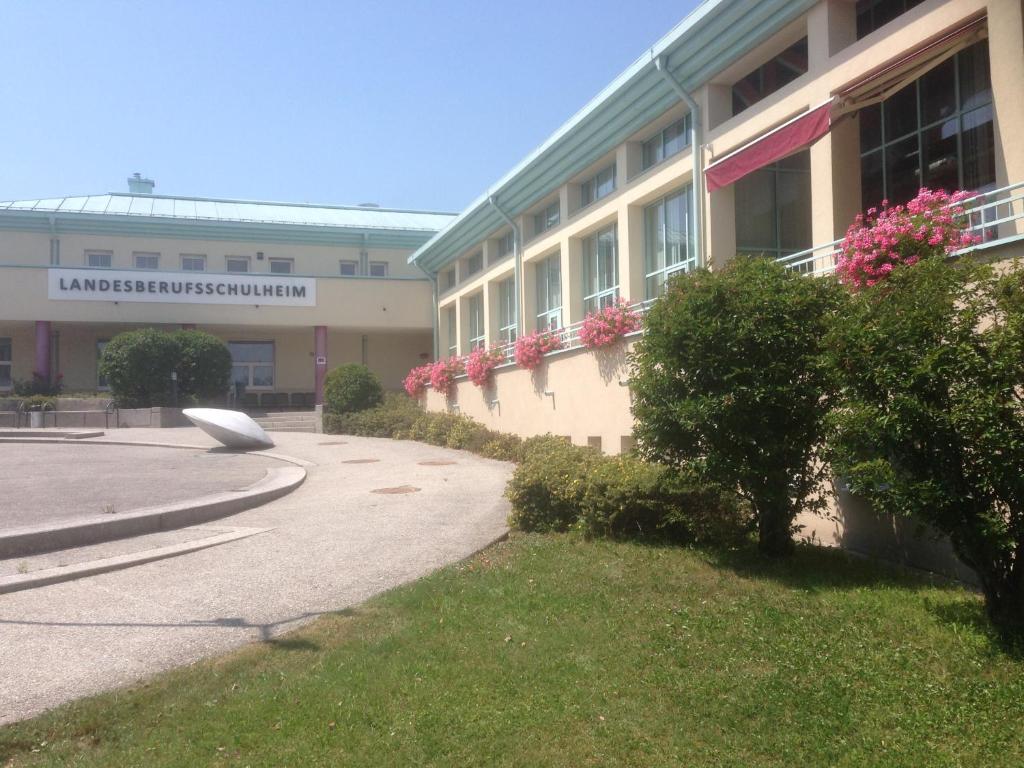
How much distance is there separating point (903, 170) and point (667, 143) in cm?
383

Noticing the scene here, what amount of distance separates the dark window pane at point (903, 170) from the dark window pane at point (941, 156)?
6.5 inches

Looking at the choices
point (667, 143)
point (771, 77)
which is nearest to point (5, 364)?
point (667, 143)

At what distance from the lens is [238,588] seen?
6.25 meters

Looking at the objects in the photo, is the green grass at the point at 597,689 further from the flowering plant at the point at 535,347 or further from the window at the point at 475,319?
the window at the point at 475,319

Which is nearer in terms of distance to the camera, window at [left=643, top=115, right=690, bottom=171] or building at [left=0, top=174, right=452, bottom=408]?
window at [left=643, top=115, right=690, bottom=171]

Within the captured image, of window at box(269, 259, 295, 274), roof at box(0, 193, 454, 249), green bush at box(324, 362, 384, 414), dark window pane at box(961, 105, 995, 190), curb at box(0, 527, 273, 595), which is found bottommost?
curb at box(0, 527, 273, 595)

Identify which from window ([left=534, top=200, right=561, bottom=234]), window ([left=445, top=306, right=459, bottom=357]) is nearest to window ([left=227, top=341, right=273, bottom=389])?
window ([left=445, top=306, right=459, bottom=357])

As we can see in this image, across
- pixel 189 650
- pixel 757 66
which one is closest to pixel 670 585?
pixel 189 650

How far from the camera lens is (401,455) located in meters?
15.4

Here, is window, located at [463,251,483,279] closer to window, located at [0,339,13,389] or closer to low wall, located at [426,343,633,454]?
low wall, located at [426,343,633,454]

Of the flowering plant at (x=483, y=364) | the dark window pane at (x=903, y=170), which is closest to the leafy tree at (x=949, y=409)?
the dark window pane at (x=903, y=170)

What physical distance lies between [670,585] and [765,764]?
7.59ft

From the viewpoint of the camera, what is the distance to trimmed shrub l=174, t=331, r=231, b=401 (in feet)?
79.3

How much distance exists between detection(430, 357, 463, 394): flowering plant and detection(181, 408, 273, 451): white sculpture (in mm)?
4982
